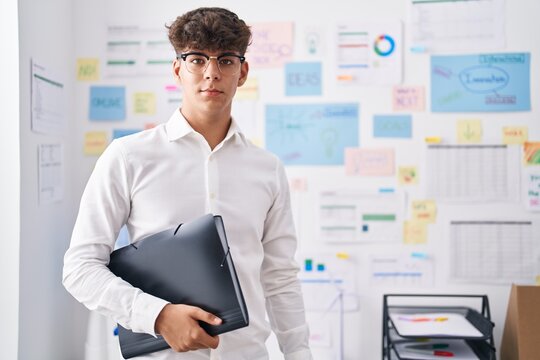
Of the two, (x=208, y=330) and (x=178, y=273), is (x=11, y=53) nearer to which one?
(x=178, y=273)

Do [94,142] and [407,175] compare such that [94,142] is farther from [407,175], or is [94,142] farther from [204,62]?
[407,175]

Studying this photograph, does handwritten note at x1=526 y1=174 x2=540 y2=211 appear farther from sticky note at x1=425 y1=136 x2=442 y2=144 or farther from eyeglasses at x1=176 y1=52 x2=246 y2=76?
eyeglasses at x1=176 y1=52 x2=246 y2=76

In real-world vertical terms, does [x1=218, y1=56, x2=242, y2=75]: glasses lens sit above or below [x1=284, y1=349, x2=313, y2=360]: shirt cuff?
above

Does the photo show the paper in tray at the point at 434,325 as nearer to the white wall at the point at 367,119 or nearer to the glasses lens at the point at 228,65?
the white wall at the point at 367,119

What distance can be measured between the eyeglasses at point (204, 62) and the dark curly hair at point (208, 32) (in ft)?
0.05

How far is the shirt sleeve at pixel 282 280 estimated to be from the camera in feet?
4.20

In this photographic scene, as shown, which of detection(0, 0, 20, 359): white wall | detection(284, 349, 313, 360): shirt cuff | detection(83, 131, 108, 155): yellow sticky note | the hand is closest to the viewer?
the hand

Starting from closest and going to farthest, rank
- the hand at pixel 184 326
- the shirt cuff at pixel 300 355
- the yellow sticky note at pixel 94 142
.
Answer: the hand at pixel 184 326 → the shirt cuff at pixel 300 355 → the yellow sticky note at pixel 94 142

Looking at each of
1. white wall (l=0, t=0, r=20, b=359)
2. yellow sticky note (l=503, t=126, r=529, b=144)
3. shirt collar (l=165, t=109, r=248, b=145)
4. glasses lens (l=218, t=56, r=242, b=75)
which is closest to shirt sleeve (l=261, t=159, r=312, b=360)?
shirt collar (l=165, t=109, r=248, b=145)

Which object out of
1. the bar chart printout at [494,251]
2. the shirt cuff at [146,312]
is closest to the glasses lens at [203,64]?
the shirt cuff at [146,312]

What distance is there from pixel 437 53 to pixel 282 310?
1235mm

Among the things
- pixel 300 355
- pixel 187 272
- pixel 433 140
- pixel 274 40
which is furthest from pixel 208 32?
pixel 433 140

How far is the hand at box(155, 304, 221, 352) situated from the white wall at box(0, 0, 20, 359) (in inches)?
34.0

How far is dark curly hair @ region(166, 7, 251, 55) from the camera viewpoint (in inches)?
44.4
